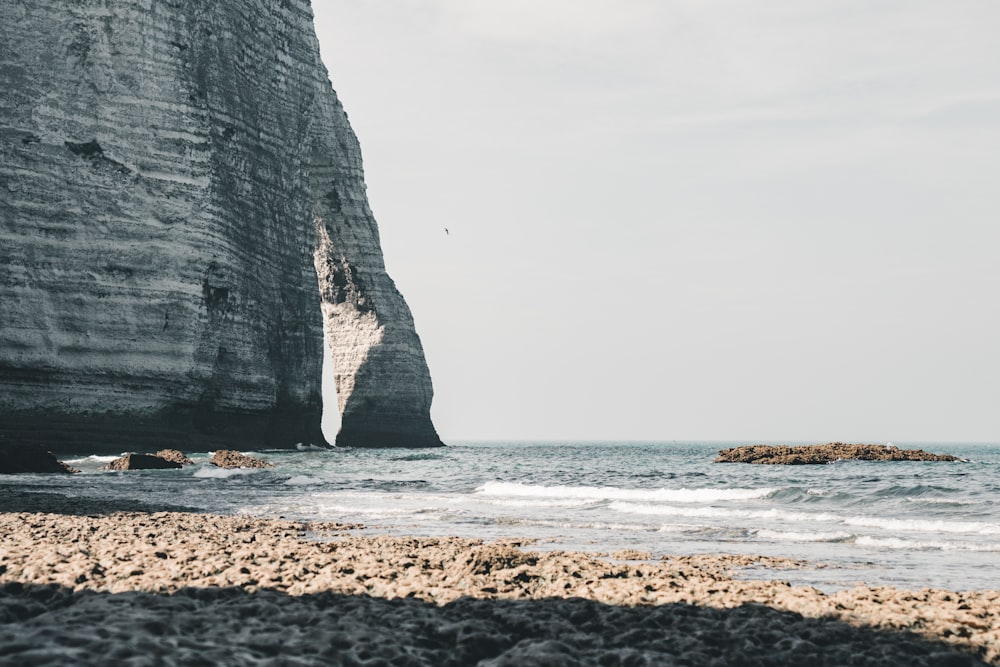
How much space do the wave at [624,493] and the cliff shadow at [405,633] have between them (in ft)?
55.4

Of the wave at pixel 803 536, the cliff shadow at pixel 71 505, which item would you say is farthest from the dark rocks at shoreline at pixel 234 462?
the wave at pixel 803 536

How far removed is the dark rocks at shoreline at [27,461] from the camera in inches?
1300

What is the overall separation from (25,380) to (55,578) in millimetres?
40243

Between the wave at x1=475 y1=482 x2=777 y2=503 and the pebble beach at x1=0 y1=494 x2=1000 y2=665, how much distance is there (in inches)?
541

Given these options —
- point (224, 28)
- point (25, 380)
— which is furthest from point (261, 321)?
point (224, 28)

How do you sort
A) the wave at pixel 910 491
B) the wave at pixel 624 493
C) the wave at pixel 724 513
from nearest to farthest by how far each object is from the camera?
the wave at pixel 724 513
the wave at pixel 910 491
the wave at pixel 624 493

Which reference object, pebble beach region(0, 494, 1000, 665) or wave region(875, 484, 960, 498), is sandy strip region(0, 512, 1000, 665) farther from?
wave region(875, 484, 960, 498)

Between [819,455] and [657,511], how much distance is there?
3723 cm

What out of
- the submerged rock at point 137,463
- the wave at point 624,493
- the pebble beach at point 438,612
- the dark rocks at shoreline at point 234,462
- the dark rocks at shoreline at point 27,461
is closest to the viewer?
the pebble beach at point 438,612

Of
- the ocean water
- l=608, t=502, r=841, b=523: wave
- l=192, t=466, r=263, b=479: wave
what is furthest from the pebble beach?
l=192, t=466, r=263, b=479: wave

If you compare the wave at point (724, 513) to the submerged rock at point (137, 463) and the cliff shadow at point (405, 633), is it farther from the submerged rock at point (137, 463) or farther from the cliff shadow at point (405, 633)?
the submerged rock at point (137, 463)

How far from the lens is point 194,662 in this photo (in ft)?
18.3

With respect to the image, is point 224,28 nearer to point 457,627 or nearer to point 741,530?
point 741,530

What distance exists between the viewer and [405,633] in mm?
6859
